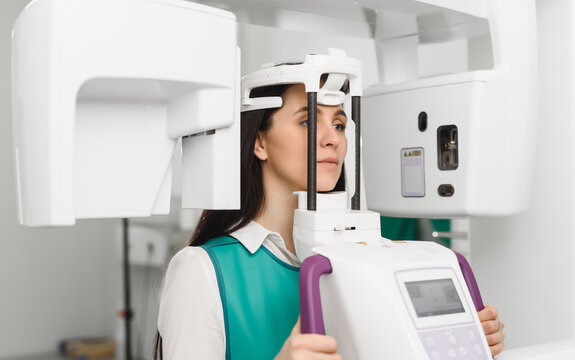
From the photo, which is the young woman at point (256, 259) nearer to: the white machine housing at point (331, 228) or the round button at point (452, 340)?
the white machine housing at point (331, 228)

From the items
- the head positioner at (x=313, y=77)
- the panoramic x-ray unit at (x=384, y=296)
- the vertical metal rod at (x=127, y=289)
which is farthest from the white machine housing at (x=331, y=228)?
the vertical metal rod at (x=127, y=289)

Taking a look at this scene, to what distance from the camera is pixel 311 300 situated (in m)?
0.90

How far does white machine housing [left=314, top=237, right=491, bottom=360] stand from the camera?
887mm

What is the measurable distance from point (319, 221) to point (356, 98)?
11.0 inches

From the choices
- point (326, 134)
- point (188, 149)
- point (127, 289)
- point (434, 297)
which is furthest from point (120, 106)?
point (127, 289)

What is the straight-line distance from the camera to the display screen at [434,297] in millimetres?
922

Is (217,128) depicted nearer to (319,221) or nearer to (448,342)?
(319,221)

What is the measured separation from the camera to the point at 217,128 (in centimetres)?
99

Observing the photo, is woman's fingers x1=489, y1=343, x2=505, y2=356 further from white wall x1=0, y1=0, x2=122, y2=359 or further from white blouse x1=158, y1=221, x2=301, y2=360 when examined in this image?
white wall x1=0, y1=0, x2=122, y2=359

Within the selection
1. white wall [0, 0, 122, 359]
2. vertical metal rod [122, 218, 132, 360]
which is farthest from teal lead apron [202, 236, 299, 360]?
vertical metal rod [122, 218, 132, 360]

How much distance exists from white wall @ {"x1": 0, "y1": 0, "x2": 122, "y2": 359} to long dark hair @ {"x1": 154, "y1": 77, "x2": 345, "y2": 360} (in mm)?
1714

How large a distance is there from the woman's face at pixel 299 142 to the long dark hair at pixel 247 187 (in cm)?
3

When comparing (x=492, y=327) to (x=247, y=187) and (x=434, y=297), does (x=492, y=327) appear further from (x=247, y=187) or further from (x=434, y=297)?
(x=247, y=187)

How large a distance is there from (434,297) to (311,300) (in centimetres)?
20
